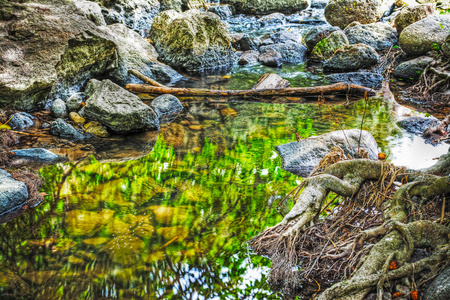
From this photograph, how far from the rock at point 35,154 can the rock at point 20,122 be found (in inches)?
42.3

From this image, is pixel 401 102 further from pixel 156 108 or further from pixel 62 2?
pixel 62 2

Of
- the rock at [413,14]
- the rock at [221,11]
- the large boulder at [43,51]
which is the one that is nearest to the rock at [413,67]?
the rock at [413,14]

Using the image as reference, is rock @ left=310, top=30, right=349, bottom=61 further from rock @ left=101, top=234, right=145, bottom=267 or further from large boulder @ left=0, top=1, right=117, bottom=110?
rock @ left=101, top=234, right=145, bottom=267

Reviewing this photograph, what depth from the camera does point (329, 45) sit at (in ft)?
40.3

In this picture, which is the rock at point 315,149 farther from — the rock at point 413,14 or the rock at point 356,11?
the rock at point 356,11

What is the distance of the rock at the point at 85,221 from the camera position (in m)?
3.93

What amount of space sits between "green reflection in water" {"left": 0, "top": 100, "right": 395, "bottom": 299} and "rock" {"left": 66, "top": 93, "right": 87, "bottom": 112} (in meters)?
2.33

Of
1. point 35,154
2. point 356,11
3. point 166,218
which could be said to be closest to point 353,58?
point 356,11

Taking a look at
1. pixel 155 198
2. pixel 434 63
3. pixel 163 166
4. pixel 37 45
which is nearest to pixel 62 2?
pixel 37 45

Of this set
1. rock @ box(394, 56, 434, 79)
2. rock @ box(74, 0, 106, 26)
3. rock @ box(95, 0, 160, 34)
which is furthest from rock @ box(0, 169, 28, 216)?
rock @ box(394, 56, 434, 79)

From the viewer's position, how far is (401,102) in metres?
8.87

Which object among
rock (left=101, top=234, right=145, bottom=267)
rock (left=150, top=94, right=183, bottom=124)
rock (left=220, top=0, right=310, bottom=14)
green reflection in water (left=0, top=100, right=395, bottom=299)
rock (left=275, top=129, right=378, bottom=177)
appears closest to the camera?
green reflection in water (left=0, top=100, right=395, bottom=299)

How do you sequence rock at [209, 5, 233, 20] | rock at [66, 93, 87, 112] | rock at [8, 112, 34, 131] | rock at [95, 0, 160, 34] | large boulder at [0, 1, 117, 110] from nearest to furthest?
rock at [8, 112, 34, 131]
large boulder at [0, 1, 117, 110]
rock at [66, 93, 87, 112]
rock at [95, 0, 160, 34]
rock at [209, 5, 233, 20]

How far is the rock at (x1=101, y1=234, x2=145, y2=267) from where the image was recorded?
3.54m
